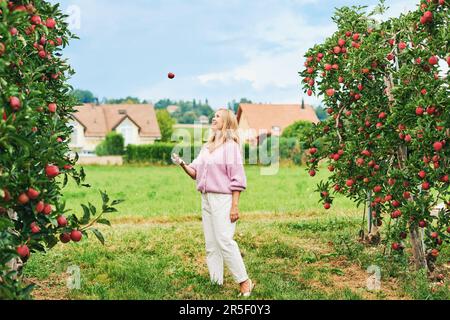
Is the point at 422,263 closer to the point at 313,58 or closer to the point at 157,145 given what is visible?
the point at 313,58

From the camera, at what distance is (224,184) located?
607cm

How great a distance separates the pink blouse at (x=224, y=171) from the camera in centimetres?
605

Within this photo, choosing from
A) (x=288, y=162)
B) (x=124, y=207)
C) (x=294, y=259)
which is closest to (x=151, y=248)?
(x=294, y=259)

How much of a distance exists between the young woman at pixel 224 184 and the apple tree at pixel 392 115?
6.10ft

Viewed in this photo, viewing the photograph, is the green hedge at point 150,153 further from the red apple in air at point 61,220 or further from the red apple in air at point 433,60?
the red apple in air at point 61,220

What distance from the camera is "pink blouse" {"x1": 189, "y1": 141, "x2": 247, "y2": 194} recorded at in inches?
238

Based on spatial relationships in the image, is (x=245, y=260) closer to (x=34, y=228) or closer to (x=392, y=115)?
(x=392, y=115)

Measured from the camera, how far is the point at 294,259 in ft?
26.9

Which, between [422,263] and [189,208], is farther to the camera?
[189,208]

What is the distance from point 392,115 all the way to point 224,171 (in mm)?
2041

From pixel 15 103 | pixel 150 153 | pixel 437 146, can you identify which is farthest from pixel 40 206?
pixel 150 153

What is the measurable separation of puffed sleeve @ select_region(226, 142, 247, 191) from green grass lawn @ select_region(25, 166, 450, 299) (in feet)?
3.93
